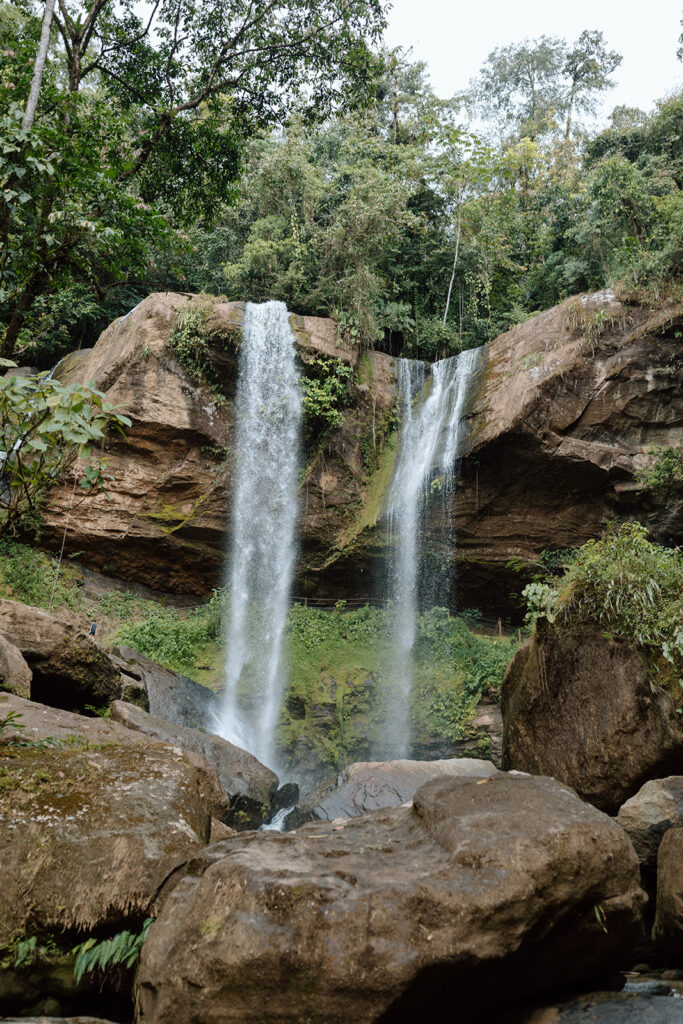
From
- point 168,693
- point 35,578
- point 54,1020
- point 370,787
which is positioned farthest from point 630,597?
point 35,578

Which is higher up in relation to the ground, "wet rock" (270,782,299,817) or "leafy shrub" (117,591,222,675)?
"leafy shrub" (117,591,222,675)

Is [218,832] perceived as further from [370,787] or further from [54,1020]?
[370,787]

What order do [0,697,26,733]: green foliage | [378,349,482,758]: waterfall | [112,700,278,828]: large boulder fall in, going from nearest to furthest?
1. [0,697,26,733]: green foliage
2. [112,700,278,828]: large boulder
3. [378,349,482,758]: waterfall

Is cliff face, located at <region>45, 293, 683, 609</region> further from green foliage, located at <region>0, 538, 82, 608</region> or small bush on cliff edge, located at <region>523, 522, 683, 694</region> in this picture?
small bush on cliff edge, located at <region>523, 522, 683, 694</region>

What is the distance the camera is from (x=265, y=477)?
48.1 feet

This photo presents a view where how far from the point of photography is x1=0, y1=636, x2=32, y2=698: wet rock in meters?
5.03

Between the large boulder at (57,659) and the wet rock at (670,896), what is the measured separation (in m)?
5.42

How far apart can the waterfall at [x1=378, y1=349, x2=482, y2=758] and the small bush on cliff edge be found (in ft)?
20.7

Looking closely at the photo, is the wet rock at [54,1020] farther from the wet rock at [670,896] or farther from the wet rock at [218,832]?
the wet rock at [670,896]

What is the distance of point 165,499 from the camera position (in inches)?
550

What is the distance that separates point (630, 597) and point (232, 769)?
5466 millimetres

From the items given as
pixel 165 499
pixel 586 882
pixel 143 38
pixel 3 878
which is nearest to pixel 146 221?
pixel 143 38

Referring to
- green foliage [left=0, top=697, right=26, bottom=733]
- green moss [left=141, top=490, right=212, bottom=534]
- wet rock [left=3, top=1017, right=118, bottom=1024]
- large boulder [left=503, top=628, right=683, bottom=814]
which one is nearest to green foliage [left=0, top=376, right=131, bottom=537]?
green foliage [left=0, top=697, right=26, bottom=733]

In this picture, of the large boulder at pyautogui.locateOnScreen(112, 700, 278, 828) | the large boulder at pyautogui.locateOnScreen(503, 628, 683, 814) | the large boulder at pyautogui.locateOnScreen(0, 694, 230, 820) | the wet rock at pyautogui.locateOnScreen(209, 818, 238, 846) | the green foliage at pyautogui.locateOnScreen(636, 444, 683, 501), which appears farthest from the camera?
the green foliage at pyautogui.locateOnScreen(636, 444, 683, 501)
